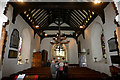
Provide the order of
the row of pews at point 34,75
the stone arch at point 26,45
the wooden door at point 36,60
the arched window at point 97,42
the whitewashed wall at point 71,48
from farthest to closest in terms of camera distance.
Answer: the whitewashed wall at point 71,48 → the wooden door at point 36,60 → the stone arch at point 26,45 → the arched window at point 97,42 → the row of pews at point 34,75

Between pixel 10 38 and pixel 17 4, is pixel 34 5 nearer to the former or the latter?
pixel 17 4

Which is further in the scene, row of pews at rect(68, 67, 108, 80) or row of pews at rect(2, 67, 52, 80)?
row of pews at rect(68, 67, 108, 80)

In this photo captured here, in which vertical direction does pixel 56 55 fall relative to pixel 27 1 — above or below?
below

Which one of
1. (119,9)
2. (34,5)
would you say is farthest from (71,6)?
(119,9)

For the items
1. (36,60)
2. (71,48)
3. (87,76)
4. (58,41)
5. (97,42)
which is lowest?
(87,76)

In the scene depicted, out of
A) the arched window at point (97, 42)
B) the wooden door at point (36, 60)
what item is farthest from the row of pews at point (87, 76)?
the wooden door at point (36, 60)

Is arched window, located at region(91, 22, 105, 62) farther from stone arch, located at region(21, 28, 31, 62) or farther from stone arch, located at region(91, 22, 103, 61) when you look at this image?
stone arch, located at region(21, 28, 31, 62)

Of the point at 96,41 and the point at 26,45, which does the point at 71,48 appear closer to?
the point at 96,41

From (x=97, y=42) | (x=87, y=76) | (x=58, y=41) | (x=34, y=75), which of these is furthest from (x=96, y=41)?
(x=34, y=75)

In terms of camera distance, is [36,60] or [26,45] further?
[36,60]

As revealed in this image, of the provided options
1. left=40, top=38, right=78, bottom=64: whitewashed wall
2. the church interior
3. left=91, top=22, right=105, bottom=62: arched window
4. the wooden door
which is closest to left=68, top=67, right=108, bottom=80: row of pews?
the church interior

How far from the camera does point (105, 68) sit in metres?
4.05

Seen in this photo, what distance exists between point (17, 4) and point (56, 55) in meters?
8.50

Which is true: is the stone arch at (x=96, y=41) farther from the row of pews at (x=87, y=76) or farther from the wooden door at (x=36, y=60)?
the wooden door at (x=36, y=60)
